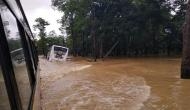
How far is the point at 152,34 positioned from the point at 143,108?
33.0 metres

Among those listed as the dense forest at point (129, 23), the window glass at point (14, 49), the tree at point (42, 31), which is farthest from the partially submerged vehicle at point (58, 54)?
the window glass at point (14, 49)

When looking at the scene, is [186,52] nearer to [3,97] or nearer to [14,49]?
[14,49]

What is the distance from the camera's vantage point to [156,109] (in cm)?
744

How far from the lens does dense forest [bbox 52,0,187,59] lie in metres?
37.1

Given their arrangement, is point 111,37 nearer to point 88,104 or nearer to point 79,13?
point 79,13

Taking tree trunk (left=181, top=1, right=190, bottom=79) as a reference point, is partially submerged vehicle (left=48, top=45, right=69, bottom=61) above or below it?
below

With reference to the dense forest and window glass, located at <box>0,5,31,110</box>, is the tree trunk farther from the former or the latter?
the dense forest

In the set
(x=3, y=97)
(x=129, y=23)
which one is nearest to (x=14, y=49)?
(x=3, y=97)

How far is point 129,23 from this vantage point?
37062 millimetres

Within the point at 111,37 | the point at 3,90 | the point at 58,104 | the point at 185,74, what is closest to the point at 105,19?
the point at 111,37

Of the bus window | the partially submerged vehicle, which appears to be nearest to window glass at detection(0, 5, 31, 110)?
the bus window

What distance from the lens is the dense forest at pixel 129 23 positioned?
37094 millimetres

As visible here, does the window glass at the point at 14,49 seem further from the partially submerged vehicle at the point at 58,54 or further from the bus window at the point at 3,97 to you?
the partially submerged vehicle at the point at 58,54

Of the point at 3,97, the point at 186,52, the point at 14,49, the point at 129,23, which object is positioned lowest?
the point at 186,52
